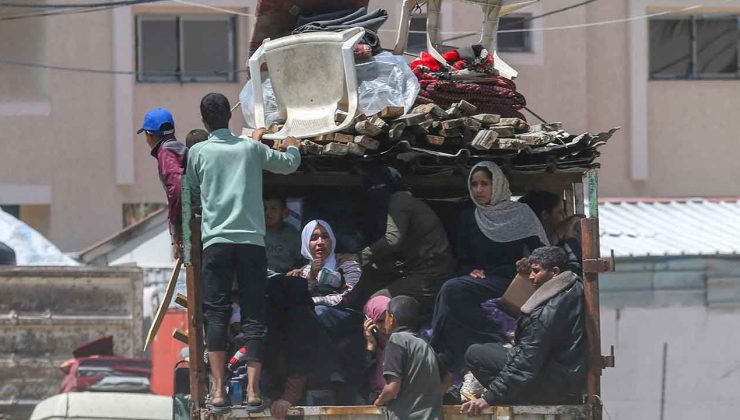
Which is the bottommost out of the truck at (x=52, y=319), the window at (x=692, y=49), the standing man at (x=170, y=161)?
the truck at (x=52, y=319)

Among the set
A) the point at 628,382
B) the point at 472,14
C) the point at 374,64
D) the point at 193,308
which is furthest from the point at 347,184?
Answer: the point at 472,14

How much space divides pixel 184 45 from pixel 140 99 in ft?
3.24

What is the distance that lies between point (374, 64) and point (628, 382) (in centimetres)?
694

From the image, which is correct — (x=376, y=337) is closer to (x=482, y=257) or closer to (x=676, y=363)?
(x=482, y=257)

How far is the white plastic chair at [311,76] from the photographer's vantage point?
862cm

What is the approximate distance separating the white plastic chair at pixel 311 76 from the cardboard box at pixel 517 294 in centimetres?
121

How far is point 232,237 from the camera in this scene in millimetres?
7914

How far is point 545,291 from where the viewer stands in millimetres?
8188

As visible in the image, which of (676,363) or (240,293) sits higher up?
(240,293)

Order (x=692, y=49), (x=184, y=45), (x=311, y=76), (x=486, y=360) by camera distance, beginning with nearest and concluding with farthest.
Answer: (x=486, y=360), (x=311, y=76), (x=184, y=45), (x=692, y=49)

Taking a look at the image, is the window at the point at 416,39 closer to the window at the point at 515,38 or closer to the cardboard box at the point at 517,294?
the window at the point at 515,38

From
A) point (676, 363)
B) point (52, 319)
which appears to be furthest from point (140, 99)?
point (676, 363)

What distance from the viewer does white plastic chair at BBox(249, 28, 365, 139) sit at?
8.62 metres

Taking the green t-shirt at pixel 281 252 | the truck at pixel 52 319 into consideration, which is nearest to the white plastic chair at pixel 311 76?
the green t-shirt at pixel 281 252
